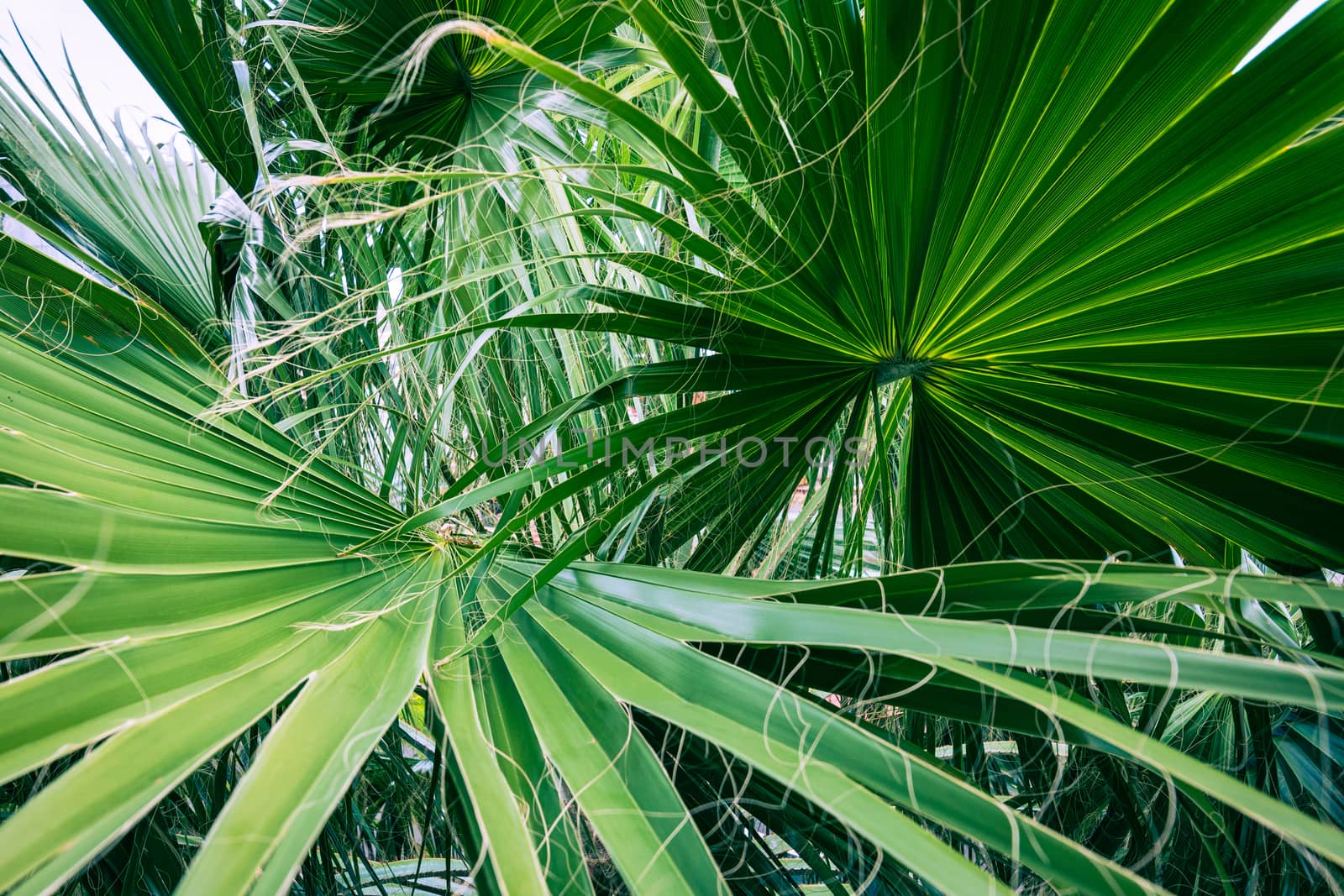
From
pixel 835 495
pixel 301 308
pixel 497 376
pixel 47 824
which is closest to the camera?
pixel 47 824

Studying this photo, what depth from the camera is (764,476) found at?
0.87 m

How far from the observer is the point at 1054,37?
0.47 m

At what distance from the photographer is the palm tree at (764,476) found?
0.37 meters

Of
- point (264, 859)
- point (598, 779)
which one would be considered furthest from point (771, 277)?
point (264, 859)

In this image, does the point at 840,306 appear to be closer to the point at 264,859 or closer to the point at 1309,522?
the point at 1309,522

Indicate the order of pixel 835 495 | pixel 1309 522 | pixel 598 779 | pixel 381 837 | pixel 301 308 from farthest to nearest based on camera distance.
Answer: pixel 381 837 → pixel 301 308 → pixel 835 495 → pixel 1309 522 → pixel 598 779

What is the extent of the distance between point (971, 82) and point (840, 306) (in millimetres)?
219

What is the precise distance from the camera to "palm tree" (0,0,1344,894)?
37 centimetres

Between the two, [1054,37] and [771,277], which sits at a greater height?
[1054,37]

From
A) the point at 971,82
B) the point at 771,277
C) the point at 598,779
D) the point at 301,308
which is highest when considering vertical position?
the point at 971,82

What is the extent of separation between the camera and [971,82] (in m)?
0.50

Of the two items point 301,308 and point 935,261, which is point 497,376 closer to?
point 301,308

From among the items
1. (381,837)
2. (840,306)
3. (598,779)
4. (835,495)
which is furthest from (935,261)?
(381,837)

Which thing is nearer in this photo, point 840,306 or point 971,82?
point 971,82
